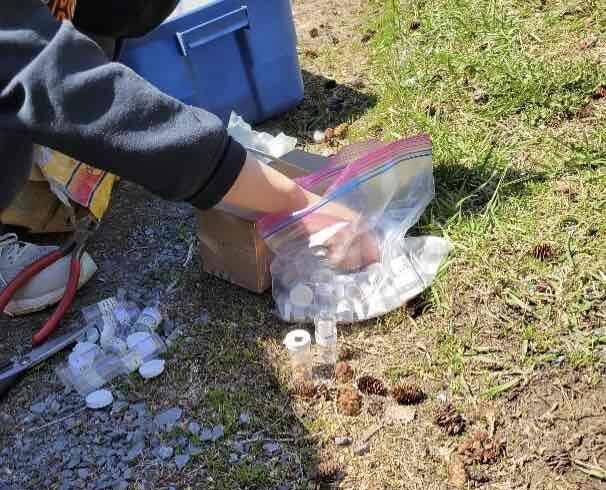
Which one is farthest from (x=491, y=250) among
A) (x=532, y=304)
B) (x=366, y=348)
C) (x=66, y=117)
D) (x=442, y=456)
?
(x=66, y=117)

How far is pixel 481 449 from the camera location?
5.30ft

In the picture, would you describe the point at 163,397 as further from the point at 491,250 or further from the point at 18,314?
the point at 491,250

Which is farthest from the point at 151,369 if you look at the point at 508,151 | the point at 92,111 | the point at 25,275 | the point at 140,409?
the point at 508,151

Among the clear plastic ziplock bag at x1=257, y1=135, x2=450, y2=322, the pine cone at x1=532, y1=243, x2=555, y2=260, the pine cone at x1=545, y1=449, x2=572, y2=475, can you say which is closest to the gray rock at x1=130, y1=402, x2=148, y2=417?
the clear plastic ziplock bag at x1=257, y1=135, x2=450, y2=322

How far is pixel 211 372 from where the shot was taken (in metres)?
1.96

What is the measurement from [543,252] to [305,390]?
77 cm

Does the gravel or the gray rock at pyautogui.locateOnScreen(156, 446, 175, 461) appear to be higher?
the gray rock at pyautogui.locateOnScreen(156, 446, 175, 461)

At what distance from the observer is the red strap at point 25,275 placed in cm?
215

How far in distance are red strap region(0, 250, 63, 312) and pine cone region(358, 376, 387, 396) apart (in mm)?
1076

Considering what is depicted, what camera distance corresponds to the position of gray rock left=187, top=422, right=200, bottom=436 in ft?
5.92

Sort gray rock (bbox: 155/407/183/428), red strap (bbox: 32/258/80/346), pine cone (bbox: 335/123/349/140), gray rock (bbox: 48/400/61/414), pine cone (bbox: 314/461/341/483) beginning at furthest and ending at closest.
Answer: pine cone (bbox: 335/123/349/140), red strap (bbox: 32/258/80/346), gray rock (bbox: 48/400/61/414), gray rock (bbox: 155/407/183/428), pine cone (bbox: 314/461/341/483)

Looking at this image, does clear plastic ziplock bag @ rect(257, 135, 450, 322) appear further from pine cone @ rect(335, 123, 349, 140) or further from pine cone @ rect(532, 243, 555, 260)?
pine cone @ rect(335, 123, 349, 140)

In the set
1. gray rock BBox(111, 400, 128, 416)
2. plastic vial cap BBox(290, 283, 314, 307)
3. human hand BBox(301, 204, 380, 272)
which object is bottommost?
gray rock BBox(111, 400, 128, 416)

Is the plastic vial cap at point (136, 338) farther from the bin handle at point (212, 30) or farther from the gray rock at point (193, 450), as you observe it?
the bin handle at point (212, 30)
